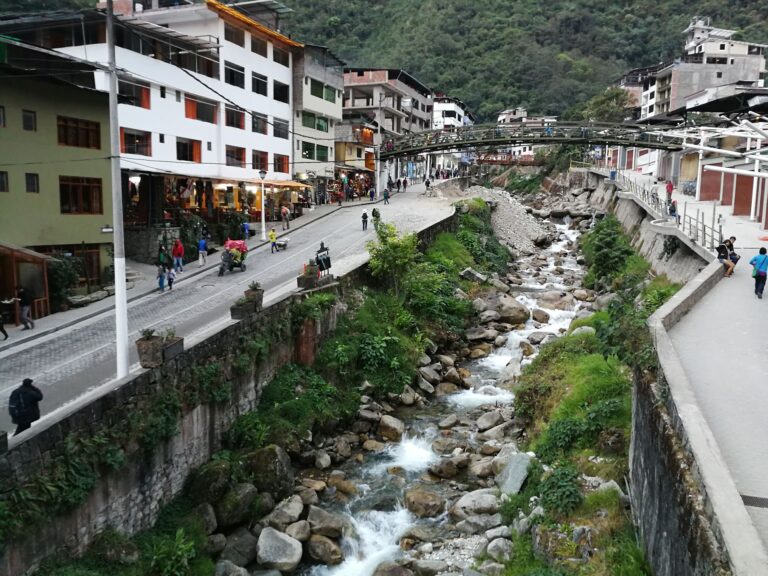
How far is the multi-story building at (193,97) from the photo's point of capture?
31125 millimetres

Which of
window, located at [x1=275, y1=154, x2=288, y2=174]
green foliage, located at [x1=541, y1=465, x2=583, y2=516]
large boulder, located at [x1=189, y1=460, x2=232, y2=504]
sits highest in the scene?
window, located at [x1=275, y1=154, x2=288, y2=174]

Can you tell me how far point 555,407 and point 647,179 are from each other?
49.4 metres

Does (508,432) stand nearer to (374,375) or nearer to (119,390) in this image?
(374,375)

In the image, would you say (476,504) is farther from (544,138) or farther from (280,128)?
(544,138)

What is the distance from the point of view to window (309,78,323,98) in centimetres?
4900

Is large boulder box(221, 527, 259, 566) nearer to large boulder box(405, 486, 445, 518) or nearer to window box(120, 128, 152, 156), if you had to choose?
large boulder box(405, 486, 445, 518)

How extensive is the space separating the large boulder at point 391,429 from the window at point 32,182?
50.7 ft

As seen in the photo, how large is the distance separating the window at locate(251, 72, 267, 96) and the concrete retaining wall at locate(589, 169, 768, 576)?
34173 mm

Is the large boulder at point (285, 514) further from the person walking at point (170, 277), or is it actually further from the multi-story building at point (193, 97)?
the multi-story building at point (193, 97)

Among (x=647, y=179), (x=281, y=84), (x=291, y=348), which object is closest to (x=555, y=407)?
(x=291, y=348)

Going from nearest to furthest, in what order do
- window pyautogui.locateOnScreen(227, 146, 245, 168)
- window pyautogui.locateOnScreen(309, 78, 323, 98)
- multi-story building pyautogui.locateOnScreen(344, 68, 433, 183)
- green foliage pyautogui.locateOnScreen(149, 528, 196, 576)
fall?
green foliage pyautogui.locateOnScreen(149, 528, 196, 576) → window pyautogui.locateOnScreen(227, 146, 245, 168) → window pyautogui.locateOnScreen(309, 78, 323, 98) → multi-story building pyautogui.locateOnScreen(344, 68, 433, 183)

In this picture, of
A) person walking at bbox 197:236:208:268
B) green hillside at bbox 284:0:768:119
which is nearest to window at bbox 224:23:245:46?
person walking at bbox 197:236:208:268

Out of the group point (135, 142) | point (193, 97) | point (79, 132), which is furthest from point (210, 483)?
point (193, 97)

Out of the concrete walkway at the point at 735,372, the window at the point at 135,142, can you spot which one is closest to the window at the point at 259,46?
the window at the point at 135,142
